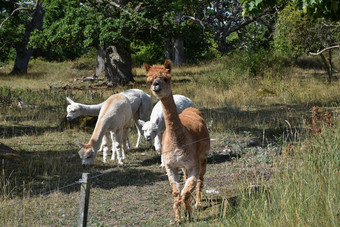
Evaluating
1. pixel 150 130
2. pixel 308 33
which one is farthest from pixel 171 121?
pixel 308 33

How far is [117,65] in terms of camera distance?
74.7 feet

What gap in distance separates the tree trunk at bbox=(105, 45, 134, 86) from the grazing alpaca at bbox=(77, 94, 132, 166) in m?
13.4

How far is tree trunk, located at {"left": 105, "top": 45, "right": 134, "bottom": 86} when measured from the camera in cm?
2276

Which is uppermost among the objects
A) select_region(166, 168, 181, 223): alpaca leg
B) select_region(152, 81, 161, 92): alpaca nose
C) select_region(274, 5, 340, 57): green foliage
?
select_region(274, 5, 340, 57): green foliage

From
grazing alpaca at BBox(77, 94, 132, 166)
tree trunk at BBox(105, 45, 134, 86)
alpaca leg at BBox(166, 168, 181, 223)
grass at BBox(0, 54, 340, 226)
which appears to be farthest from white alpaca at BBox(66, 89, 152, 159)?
tree trunk at BBox(105, 45, 134, 86)

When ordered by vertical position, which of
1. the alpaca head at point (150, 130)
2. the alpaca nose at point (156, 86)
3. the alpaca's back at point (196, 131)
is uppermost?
the alpaca nose at point (156, 86)

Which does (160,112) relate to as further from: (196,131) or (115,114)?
(196,131)

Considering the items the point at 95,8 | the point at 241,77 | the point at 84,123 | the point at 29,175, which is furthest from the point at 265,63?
the point at 29,175

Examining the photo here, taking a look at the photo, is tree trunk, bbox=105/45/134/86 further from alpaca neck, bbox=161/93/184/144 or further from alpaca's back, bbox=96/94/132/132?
alpaca neck, bbox=161/93/184/144

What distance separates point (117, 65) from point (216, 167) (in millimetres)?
15465

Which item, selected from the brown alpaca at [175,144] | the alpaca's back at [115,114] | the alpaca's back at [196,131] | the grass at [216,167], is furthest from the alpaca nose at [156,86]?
the alpaca's back at [115,114]

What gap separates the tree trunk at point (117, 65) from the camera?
74.7ft

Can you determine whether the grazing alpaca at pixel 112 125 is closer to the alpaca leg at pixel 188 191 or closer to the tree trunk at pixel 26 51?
the alpaca leg at pixel 188 191

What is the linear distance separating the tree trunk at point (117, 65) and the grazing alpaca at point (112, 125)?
13.4 m
